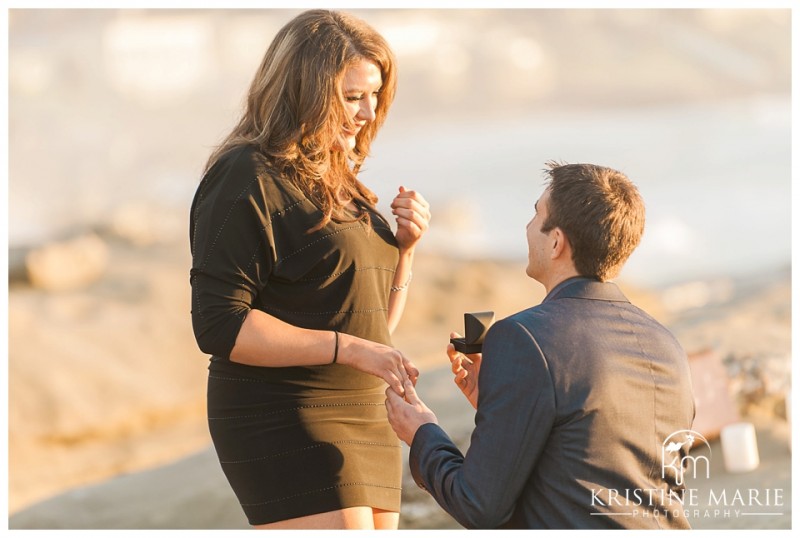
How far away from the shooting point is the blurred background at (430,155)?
29.0ft

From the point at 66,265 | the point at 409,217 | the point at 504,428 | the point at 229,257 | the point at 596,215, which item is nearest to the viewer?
the point at 504,428

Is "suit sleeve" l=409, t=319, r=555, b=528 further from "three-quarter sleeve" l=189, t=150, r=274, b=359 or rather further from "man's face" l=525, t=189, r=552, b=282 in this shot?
"three-quarter sleeve" l=189, t=150, r=274, b=359

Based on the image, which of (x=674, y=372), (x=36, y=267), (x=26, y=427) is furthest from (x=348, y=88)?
(x=36, y=267)

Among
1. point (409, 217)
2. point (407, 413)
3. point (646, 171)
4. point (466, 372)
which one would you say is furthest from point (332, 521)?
point (646, 171)

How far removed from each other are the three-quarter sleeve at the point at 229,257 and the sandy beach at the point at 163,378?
2.14 m

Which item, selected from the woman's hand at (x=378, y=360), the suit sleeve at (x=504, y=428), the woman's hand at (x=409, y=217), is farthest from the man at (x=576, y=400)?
the woman's hand at (x=409, y=217)

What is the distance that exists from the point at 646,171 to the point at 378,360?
35.5ft

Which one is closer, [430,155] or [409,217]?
[409,217]

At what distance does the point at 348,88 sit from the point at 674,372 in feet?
2.89

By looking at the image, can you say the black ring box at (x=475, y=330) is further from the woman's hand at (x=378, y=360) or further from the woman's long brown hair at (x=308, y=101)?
the woman's long brown hair at (x=308, y=101)

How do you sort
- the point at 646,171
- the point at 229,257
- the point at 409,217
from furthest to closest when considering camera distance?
1. the point at 646,171
2. the point at 409,217
3. the point at 229,257

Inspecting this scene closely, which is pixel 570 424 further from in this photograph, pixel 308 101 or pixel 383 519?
pixel 308 101

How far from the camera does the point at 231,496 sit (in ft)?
14.6

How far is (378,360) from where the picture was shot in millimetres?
1906
